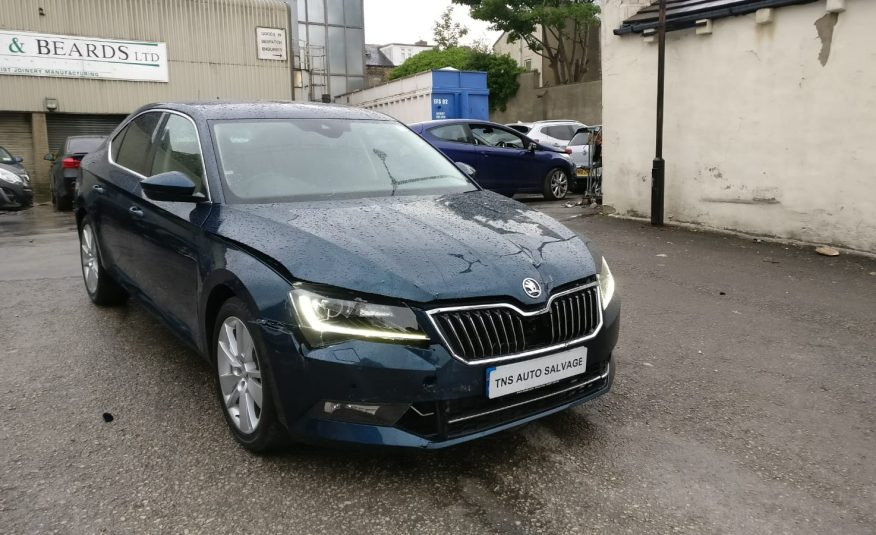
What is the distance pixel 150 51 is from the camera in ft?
78.2

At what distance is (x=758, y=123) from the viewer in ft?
28.1

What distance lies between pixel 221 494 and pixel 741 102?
313 inches

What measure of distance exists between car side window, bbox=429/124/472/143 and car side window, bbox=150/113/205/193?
8.70 m

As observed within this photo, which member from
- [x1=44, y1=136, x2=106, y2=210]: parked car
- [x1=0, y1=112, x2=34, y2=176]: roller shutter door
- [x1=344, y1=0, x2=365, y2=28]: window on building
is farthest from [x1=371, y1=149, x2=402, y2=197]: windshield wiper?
[x1=344, y1=0, x2=365, y2=28]: window on building

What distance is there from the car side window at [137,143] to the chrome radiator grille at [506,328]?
2.76 metres

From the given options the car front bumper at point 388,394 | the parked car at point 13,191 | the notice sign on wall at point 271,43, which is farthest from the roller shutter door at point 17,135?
the car front bumper at point 388,394

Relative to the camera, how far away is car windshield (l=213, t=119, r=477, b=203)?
150 inches

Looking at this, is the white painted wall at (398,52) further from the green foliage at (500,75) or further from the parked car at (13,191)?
the parked car at (13,191)

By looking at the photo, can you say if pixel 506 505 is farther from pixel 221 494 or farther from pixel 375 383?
pixel 221 494

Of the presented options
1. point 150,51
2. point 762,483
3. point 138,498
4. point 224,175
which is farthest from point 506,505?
point 150,51

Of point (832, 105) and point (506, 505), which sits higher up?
point (832, 105)

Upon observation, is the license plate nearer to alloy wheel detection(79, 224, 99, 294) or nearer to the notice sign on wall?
alloy wheel detection(79, 224, 99, 294)

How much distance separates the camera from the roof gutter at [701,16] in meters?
8.25

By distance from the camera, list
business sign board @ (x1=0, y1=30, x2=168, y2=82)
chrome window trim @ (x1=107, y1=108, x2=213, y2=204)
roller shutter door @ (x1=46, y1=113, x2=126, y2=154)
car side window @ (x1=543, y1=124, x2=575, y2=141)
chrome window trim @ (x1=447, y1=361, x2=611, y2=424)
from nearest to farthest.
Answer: chrome window trim @ (x1=447, y1=361, x2=611, y2=424) → chrome window trim @ (x1=107, y1=108, x2=213, y2=204) → car side window @ (x1=543, y1=124, x2=575, y2=141) → business sign board @ (x1=0, y1=30, x2=168, y2=82) → roller shutter door @ (x1=46, y1=113, x2=126, y2=154)
